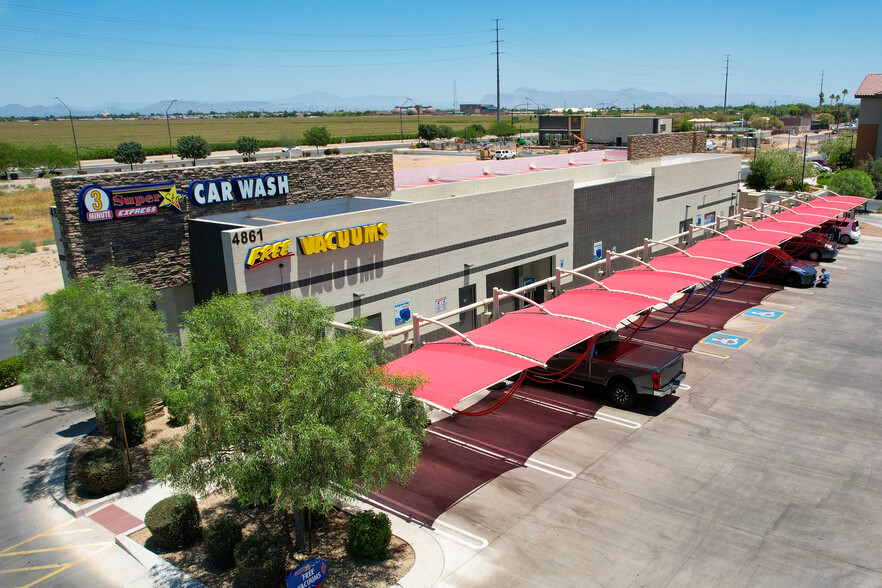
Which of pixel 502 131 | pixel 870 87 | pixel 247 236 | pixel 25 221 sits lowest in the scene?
pixel 25 221

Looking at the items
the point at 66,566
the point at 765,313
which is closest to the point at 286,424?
the point at 66,566

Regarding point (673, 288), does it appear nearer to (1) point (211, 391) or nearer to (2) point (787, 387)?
(2) point (787, 387)

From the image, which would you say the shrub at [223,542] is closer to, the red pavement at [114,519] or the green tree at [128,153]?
the red pavement at [114,519]

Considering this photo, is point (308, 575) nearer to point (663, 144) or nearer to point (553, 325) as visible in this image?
point (553, 325)

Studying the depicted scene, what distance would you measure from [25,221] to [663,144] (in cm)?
6190

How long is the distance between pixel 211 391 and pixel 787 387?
20605 millimetres

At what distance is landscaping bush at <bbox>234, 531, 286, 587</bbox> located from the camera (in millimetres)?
12852

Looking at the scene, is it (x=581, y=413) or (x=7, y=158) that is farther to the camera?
(x=7, y=158)

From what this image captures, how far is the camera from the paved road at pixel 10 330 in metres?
31.7

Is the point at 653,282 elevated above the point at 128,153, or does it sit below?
below

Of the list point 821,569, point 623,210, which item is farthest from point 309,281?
point 623,210

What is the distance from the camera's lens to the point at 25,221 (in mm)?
67500

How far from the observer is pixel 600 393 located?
23156 mm

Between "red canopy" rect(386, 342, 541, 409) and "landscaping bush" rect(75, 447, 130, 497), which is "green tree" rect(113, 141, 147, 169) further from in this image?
"red canopy" rect(386, 342, 541, 409)
